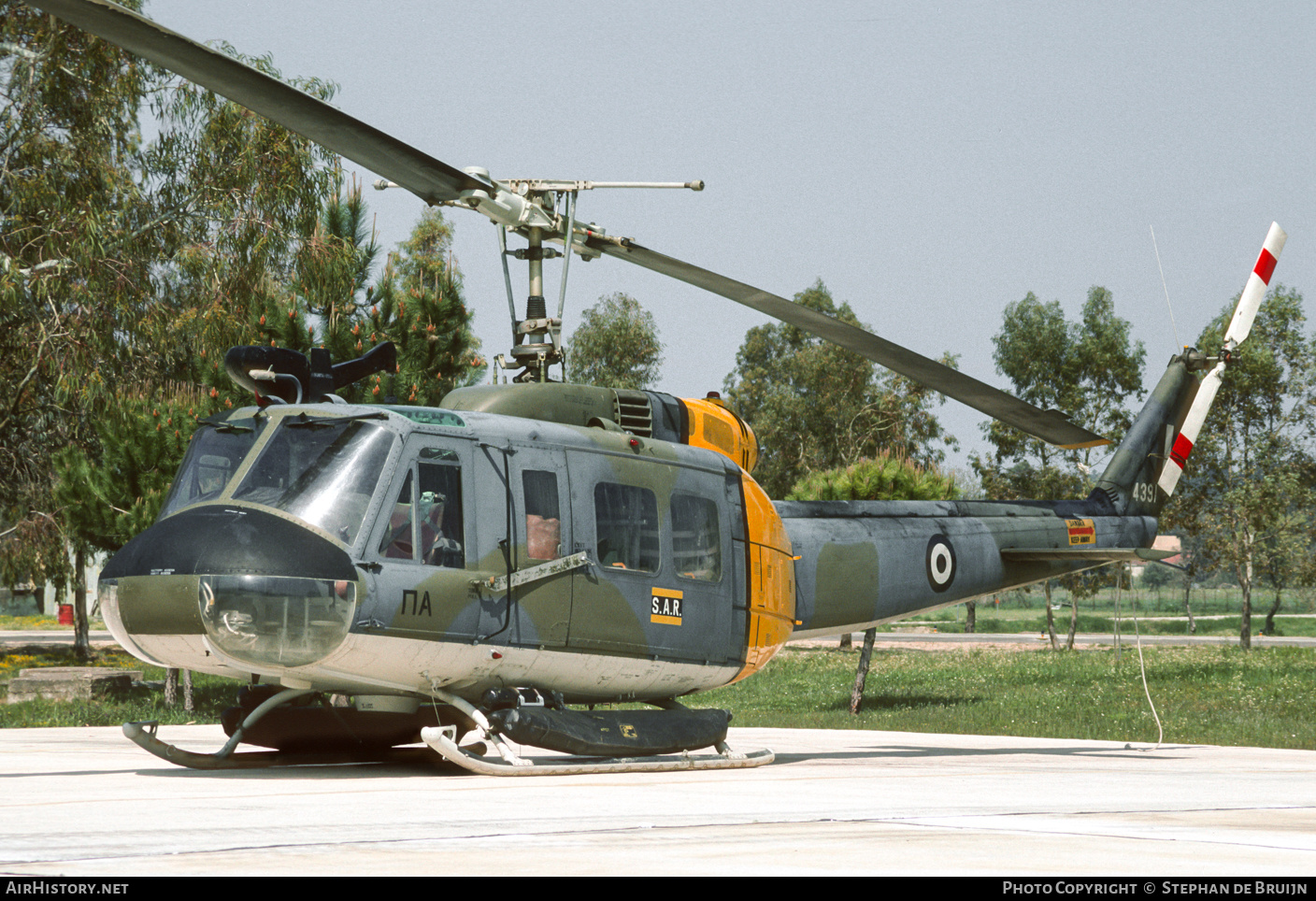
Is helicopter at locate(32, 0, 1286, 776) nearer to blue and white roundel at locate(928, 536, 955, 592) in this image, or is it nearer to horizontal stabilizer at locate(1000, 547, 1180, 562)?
blue and white roundel at locate(928, 536, 955, 592)

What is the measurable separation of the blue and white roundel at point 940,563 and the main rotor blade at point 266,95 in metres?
5.93

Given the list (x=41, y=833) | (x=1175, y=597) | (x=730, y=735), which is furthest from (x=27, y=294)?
(x=1175, y=597)

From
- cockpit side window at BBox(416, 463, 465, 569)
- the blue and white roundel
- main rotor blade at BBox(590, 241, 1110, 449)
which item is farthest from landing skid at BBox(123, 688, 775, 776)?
main rotor blade at BBox(590, 241, 1110, 449)

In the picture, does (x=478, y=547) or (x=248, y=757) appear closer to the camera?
(x=478, y=547)

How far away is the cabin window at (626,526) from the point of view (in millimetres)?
9539

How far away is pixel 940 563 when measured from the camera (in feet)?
40.8

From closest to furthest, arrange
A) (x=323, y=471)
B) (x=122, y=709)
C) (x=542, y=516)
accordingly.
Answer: (x=323, y=471)
(x=542, y=516)
(x=122, y=709)

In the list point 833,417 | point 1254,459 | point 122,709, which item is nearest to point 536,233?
point 122,709

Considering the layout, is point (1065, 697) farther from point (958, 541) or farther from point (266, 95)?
point (266, 95)

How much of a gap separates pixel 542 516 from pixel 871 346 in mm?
2730

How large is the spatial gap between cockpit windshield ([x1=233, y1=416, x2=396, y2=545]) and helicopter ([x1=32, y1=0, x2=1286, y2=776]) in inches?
0.6

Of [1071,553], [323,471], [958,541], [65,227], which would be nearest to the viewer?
[323,471]

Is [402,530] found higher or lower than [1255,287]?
lower

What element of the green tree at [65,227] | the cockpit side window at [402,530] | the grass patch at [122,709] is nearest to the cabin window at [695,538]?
the cockpit side window at [402,530]
